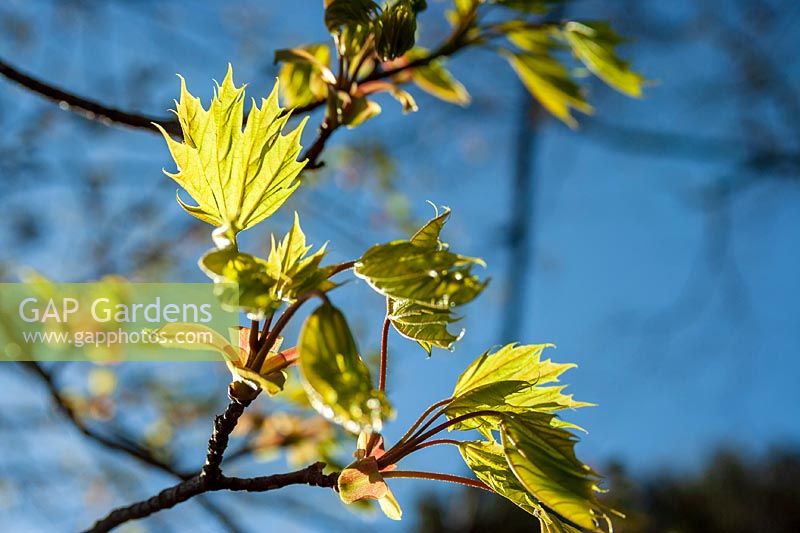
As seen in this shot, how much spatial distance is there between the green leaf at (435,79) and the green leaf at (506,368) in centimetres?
39

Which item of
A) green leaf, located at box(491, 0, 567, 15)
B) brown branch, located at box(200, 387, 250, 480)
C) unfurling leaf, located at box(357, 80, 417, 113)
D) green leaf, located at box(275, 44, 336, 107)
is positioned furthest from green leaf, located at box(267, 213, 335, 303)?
green leaf, located at box(491, 0, 567, 15)

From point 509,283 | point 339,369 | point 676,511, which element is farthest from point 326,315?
point 676,511

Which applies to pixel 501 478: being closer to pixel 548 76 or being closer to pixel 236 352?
pixel 236 352

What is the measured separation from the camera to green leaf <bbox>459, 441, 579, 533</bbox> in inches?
17.8

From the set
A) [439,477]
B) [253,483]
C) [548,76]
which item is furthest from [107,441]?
[548,76]

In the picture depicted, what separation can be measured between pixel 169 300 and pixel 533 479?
53 cm

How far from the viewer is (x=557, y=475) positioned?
0.40 m

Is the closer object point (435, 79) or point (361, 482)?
point (361, 482)

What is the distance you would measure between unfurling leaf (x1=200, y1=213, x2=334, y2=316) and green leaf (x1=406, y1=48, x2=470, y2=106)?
432mm

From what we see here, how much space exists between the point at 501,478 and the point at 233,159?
26cm

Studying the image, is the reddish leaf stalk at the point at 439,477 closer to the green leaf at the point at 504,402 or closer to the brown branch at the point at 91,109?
the green leaf at the point at 504,402

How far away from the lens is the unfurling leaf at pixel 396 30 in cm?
55

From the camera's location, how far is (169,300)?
31.7 inches

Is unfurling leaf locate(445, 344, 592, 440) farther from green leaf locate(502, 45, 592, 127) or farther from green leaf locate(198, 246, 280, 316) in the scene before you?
green leaf locate(502, 45, 592, 127)
